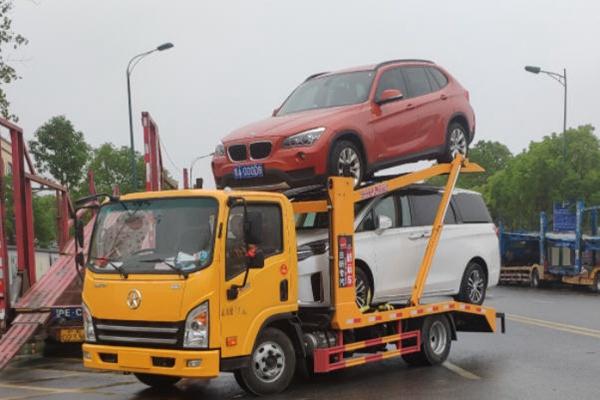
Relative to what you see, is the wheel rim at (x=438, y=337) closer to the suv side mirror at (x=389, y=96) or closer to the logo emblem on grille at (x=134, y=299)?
the suv side mirror at (x=389, y=96)

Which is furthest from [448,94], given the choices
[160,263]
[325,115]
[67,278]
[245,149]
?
[67,278]

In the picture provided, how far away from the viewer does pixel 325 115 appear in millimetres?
8977

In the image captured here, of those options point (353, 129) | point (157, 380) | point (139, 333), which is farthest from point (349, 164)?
point (157, 380)

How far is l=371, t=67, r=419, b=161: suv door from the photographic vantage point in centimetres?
944

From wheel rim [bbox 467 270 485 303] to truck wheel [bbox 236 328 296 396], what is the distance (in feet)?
12.1

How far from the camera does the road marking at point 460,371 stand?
30.4ft

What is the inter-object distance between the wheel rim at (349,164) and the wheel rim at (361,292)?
1136 mm

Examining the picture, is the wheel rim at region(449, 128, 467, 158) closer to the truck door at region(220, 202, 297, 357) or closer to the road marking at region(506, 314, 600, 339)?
the truck door at region(220, 202, 297, 357)

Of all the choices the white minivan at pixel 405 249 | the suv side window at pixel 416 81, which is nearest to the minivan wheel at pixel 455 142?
the white minivan at pixel 405 249

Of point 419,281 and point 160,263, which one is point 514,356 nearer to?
point 419,281

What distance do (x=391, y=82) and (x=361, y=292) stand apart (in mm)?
2661

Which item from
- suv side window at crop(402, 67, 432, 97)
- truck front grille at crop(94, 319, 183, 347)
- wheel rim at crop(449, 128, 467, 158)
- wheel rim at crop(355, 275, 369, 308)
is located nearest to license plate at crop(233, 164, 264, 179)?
wheel rim at crop(355, 275, 369, 308)

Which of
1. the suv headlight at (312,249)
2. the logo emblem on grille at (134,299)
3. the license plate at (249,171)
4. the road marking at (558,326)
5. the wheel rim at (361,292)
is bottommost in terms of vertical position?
the road marking at (558,326)

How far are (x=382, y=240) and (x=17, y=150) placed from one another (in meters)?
5.81
